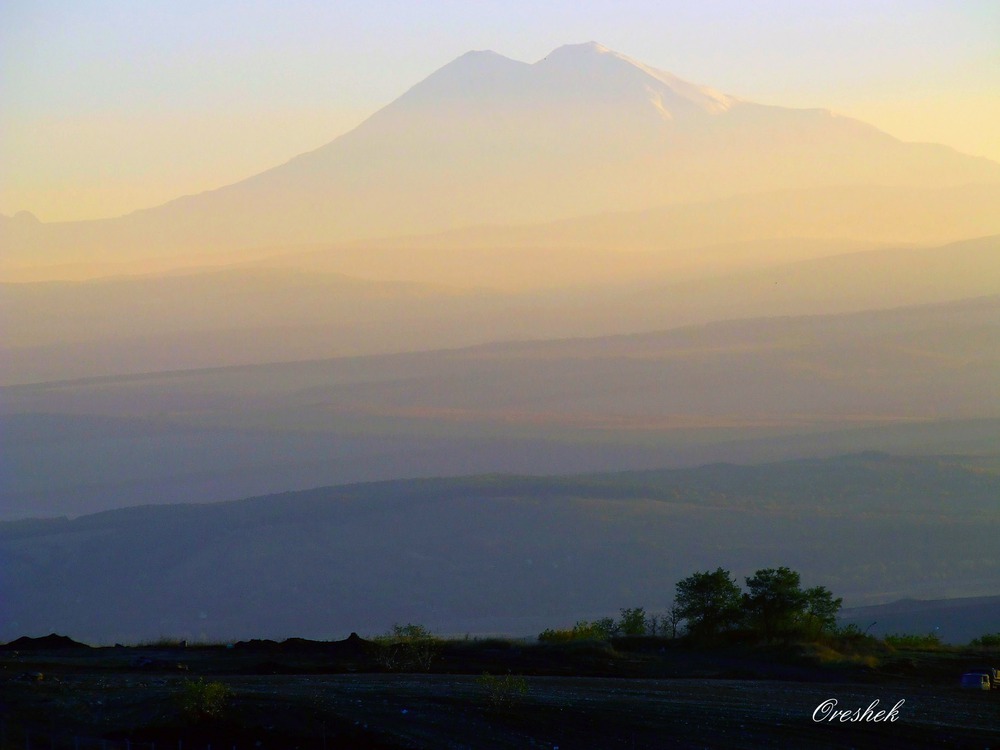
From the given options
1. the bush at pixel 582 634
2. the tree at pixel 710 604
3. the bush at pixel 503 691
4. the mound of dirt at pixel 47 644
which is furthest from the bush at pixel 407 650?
the mound of dirt at pixel 47 644

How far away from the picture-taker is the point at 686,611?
162 feet

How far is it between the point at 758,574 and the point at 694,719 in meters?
17.9

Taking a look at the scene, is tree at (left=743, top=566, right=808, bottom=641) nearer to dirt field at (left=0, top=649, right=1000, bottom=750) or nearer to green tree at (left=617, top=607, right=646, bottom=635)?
green tree at (left=617, top=607, right=646, bottom=635)

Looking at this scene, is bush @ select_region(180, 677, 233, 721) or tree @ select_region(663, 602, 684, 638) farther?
tree @ select_region(663, 602, 684, 638)

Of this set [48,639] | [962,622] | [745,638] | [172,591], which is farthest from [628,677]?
[172,591]

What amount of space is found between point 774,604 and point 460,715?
19.9 metres

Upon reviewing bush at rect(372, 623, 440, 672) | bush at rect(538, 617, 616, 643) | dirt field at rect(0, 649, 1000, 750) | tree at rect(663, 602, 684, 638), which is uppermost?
tree at rect(663, 602, 684, 638)

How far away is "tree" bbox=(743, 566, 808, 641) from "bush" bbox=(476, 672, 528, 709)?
1695 centimetres

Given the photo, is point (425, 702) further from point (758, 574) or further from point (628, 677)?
point (758, 574)

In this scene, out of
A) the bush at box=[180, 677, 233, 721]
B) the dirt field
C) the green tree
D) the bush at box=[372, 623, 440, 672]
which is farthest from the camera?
the green tree

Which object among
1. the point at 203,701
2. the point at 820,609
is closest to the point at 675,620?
the point at 820,609

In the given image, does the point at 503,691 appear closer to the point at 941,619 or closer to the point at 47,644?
the point at 47,644

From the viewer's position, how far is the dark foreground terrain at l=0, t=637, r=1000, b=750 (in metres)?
29.7

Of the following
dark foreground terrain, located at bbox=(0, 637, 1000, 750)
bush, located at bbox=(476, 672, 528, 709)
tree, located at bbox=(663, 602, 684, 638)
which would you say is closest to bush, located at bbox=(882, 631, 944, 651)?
dark foreground terrain, located at bbox=(0, 637, 1000, 750)
